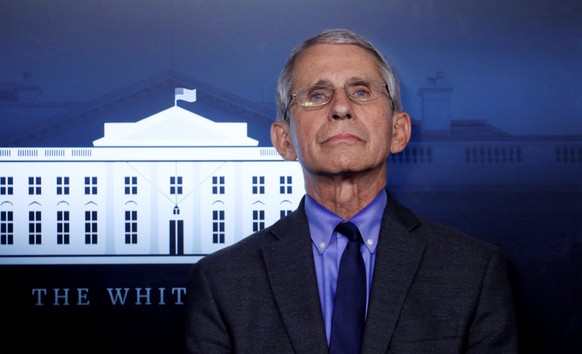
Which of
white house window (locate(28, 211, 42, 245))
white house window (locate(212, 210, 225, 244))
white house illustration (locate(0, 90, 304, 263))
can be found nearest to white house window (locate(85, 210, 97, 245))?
white house illustration (locate(0, 90, 304, 263))

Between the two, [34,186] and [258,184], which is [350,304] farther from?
[34,186]

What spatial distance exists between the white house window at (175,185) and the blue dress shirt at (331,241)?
0.60 metres

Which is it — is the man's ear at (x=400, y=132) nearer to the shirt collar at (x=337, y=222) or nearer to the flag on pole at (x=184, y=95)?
the shirt collar at (x=337, y=222)

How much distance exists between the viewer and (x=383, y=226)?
174 centimetres

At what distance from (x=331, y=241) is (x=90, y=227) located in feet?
2.87

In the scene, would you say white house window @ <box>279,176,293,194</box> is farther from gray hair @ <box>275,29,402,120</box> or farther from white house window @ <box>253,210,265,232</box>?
gray hair @ <box>275,29,402,120</box>

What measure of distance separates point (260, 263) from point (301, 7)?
953 mm

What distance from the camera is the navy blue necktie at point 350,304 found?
5.28ft

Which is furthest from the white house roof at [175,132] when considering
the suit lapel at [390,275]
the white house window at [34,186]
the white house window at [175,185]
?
the suit lapel at [390,275]

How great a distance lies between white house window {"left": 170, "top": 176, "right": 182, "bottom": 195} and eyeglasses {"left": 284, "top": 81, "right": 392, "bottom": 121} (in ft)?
2.09

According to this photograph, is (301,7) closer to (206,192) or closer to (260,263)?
(206,192)

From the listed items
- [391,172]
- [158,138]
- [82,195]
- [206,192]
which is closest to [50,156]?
[82,195]

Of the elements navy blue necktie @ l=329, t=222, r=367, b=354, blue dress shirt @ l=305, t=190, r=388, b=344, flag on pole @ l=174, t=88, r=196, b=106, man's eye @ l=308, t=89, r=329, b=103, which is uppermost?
flag on pole @ l=174, t=88, r=196, b=106

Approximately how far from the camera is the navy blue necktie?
1.61 metres
